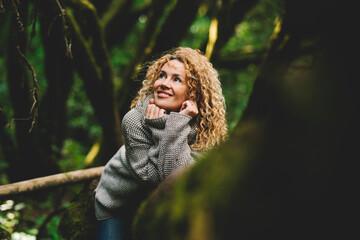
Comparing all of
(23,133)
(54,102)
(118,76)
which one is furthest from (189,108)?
(118,76)

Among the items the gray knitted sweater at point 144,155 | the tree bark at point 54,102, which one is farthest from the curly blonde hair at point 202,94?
the tree bark at point 54,102

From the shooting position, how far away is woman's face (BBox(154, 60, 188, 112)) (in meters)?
1.95

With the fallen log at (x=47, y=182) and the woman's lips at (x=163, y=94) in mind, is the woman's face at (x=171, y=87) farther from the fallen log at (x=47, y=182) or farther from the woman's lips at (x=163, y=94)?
the fallen log at (x=47, y=182)

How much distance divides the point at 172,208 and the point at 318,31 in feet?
1.88

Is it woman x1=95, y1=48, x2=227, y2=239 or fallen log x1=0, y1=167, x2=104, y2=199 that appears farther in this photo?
fallen log x1=0, y1=167, x2=104, y2=199

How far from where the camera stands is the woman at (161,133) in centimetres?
173

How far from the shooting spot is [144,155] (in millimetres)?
1760

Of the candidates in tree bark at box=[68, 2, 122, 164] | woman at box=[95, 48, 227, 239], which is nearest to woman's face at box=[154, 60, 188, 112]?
woman at box=[95, 48, 227, 239]

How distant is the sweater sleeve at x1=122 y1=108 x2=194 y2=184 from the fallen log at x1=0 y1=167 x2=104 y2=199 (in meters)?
1.06

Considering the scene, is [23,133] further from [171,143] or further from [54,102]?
[171,143]

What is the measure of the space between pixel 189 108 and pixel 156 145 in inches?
13.5

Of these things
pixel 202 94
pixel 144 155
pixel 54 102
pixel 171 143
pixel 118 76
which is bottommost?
pixel 118 76

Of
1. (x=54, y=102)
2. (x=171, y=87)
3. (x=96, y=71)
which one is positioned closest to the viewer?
(x=171, y=87)

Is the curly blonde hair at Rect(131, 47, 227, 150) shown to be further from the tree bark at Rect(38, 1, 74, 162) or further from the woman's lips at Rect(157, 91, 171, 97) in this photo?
the tree bark at Rect(38, 1, 74, 162)
